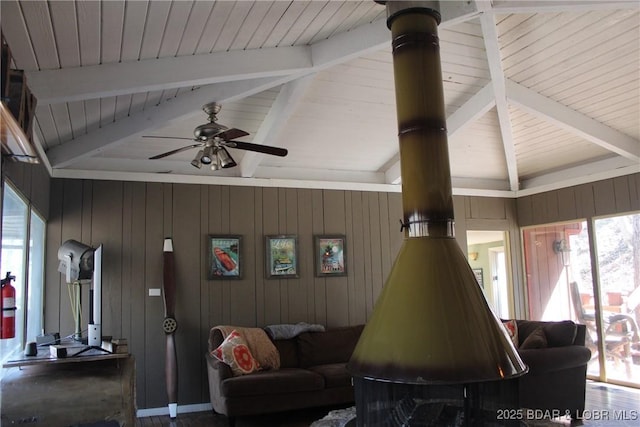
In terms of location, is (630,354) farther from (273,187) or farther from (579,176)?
(273,187)

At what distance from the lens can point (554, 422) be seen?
4410 mm

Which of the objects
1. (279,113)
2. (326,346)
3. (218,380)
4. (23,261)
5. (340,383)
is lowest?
(340,383)

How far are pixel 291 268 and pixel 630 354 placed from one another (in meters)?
3.94

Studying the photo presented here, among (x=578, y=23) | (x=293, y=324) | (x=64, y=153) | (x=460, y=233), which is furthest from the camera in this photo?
(x=460, y=233)

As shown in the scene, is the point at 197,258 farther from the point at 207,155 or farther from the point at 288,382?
the point at 207,155

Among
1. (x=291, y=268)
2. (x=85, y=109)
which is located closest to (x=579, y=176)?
(x=291, y=268)

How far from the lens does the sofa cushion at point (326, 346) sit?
5.39 metres

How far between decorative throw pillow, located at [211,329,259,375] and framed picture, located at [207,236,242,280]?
79 centimetres

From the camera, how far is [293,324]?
18.7 ft

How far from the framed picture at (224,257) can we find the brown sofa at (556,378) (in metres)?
3.00

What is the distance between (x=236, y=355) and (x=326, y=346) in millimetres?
1132

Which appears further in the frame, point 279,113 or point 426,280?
point 279,113

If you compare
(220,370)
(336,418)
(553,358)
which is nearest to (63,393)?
(220,370)

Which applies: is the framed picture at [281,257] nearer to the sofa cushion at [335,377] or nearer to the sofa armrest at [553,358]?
the sofa cushion at [335,377]
